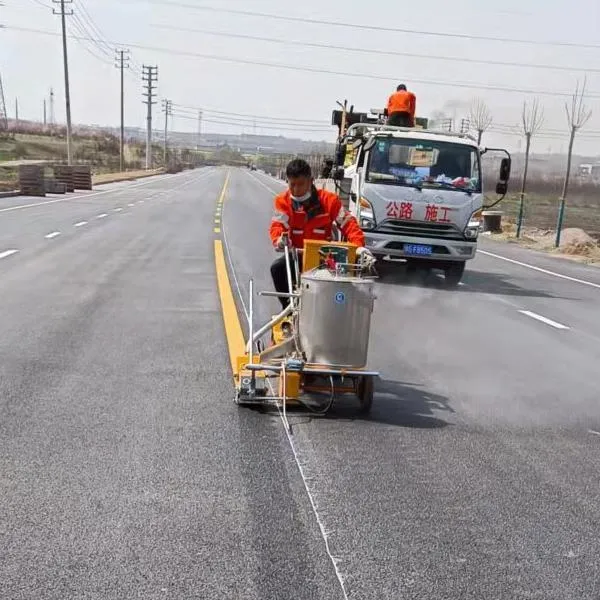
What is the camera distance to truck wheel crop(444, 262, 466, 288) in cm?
1426

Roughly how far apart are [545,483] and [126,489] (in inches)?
91.1

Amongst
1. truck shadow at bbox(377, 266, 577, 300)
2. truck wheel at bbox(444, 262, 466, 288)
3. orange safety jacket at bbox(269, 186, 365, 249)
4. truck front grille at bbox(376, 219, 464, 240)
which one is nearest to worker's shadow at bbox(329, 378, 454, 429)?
orange safety jacket at bbox(269, 186, 365, 249)

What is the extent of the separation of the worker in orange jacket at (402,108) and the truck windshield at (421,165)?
1977mm

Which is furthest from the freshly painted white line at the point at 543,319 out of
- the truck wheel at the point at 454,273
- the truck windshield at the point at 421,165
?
the truck windshield at the point at 421,165

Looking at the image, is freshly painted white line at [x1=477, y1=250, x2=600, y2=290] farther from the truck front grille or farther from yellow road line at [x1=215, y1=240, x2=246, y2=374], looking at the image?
yellow road line at [x1=215, y1=240, x2=246, y2=374]

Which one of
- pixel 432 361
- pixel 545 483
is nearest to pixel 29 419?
pixel 545 483

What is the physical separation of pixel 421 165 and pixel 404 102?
228 cm

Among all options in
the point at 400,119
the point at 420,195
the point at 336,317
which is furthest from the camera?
the point at 400,119

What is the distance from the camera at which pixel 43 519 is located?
13.0 feet

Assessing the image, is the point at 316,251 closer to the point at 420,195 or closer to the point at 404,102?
the point at 420,195

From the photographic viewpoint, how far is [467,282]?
15336 mm

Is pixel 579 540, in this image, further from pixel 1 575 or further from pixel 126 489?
pixel 1 575

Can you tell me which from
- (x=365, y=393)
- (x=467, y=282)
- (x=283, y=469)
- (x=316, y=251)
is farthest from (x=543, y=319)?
(x=283, y=469)

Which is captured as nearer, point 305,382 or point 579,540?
point 579,540
